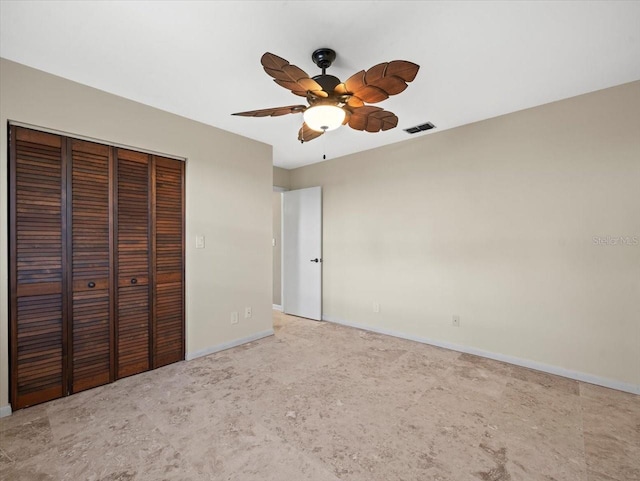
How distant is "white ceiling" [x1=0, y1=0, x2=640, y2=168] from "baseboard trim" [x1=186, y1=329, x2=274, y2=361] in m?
2.42

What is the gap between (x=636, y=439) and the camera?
1827 millimetres

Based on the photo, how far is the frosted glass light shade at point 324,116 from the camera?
1829mm

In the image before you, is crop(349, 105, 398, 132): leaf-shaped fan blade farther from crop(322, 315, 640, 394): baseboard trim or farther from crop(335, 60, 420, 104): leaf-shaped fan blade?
crop(322, 315, 640, 394): baseboard trim

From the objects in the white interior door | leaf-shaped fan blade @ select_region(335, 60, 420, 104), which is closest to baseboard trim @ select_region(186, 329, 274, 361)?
the white interior door

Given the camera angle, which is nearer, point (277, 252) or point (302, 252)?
point (302, 252)

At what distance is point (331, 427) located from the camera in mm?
1940

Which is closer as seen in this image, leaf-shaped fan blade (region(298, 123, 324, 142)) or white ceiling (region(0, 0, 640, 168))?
white ceiling (region(0, 0, 640, 168))

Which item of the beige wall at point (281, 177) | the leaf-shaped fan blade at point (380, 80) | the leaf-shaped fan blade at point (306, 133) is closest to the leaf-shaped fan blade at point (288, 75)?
the leaf-shaped fan blade at point (380, 80)

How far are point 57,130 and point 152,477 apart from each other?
8.01 ft

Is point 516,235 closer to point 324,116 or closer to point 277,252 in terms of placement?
point 324,116

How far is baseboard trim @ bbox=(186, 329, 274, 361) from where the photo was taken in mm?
3057

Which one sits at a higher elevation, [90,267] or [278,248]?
[278,248]

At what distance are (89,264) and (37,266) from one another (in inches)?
12.1

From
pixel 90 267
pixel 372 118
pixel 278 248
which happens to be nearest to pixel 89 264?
pixel 90 267
